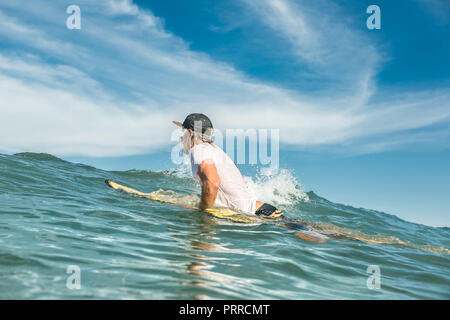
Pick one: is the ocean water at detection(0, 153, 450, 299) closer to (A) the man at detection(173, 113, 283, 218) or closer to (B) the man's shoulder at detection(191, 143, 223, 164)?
(A) the man at detection(173, 113, 283, 218)

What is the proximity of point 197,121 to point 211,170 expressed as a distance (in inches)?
46.0

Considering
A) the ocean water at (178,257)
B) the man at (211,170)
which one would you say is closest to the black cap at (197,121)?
the man at (211,170)

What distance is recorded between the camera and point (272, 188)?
17625 millimetres

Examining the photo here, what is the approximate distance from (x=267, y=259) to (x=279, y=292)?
117 cm

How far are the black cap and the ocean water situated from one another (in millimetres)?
1824

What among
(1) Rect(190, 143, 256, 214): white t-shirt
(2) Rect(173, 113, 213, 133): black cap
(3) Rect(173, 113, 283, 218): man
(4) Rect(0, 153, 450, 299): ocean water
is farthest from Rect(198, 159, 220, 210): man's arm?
(2) Rect(173, 113, 213, 133): black cap

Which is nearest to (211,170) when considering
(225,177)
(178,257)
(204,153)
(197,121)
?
(204,153)

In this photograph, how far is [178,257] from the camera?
472cm

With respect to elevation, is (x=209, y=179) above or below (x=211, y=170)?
below

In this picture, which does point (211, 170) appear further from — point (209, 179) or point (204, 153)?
point (204, 153)

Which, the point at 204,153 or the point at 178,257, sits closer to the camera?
the point at 178,257

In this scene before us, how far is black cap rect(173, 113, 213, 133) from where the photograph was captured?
753 cm

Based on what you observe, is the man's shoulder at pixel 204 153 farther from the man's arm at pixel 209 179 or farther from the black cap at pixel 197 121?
the black cap at pixel 197 121

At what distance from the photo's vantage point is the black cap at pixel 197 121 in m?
7.53
